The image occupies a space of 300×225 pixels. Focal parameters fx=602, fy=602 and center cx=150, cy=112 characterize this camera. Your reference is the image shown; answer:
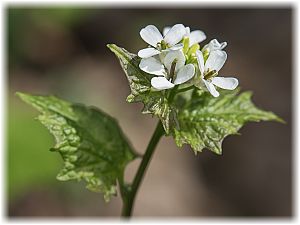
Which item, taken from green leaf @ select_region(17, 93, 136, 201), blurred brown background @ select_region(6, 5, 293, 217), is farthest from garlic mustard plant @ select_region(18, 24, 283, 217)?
blurred brown background @ select_region(6, 5, 293, 217)

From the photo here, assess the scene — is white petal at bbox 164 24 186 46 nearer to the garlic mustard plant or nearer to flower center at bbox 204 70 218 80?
the garlic mustard plant

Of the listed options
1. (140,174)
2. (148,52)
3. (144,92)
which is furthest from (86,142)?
(148,52)

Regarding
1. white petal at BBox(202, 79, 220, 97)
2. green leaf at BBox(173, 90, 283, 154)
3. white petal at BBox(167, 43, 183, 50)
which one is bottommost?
green leaf at BBox(173, 90, 283, 154)

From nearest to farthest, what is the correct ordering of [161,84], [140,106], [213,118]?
[161,84]
[213,118]
[140,106]

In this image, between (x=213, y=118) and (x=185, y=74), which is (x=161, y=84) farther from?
(x=213, y=118)

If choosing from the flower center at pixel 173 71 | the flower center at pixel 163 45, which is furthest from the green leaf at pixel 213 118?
the flower center at pixel 163 45

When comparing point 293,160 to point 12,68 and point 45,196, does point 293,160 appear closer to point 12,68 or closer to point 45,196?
point 45,196

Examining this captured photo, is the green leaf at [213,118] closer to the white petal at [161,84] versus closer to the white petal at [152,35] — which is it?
the white petal at [161,84]
